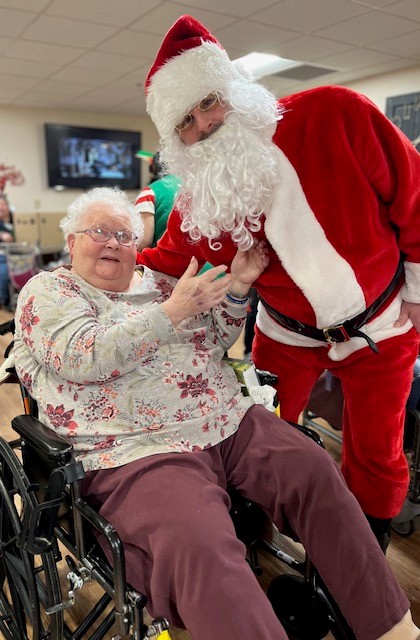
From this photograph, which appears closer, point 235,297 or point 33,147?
point 235,297

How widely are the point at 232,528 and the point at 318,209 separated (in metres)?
0.75

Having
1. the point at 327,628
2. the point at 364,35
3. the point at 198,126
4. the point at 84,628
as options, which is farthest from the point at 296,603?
the point at 364,35

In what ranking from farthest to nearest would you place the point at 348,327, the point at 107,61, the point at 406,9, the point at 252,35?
1. the point at 107,61
2. the point at 252,35
3. the point at 406,9
4. the point at 348,327

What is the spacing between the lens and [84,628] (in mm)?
1221

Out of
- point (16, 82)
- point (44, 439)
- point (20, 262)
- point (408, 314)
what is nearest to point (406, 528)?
point (408, 314)

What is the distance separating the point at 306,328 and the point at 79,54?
3.96m

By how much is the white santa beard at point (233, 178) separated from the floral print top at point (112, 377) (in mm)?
293

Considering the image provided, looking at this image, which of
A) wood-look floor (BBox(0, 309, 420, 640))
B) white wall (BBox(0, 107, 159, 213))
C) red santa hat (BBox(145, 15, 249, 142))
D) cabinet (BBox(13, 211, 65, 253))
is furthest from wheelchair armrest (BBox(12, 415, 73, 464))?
white wall (BBox(0, 107, 159, 213))

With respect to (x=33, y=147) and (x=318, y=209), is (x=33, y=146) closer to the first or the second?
(x=33, y=147)

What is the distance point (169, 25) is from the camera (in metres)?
3.72

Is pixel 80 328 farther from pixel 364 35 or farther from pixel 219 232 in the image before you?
pixel 364 35

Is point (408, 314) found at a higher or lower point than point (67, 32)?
lower

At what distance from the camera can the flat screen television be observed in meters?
7.30

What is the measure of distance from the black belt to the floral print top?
0.86ft
